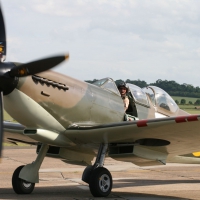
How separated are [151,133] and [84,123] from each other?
1.30 meters

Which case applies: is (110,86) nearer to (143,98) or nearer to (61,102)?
(143,98)

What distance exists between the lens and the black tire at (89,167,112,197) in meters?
10.6

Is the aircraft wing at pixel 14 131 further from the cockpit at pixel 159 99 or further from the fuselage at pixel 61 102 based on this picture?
the cockpit at pixel 159 99

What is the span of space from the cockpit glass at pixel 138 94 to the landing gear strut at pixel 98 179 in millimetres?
1603

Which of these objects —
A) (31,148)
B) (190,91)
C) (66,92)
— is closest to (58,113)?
(66,92)

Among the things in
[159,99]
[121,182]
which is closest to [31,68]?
[159,99]

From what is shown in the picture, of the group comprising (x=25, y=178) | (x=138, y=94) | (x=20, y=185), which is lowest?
(x=20, y=185)

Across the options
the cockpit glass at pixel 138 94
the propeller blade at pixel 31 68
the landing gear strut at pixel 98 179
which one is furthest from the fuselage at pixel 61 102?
the landing gear strut at pixel 98 179

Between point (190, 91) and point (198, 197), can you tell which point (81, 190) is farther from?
point (190, 91)

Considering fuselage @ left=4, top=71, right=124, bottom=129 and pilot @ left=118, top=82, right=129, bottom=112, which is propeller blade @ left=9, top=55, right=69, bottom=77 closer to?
fuselage @ left=4, top=71, right=124, bottom=129

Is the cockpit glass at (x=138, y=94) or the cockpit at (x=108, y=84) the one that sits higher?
the cockpit at (x=108, y=84)

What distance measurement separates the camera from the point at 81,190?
12141 mm

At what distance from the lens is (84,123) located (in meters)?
10.8

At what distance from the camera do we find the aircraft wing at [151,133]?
9.97 m
